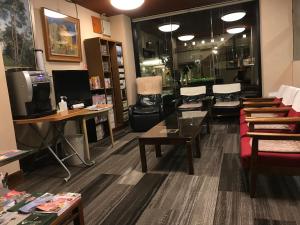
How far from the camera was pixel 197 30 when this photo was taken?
6121mm

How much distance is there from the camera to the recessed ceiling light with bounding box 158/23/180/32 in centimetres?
592

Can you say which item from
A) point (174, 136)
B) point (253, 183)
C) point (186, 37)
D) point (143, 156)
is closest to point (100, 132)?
point (143, 156)

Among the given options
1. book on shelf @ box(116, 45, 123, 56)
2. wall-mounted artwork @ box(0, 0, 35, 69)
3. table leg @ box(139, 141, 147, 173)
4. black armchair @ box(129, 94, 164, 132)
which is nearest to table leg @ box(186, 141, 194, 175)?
table leg @ box(139, 141, 147, 173)

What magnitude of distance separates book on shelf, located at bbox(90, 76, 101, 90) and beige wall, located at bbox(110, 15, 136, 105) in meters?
1.19

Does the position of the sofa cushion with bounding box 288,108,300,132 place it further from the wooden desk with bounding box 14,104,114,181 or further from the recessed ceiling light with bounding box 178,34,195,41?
the recessed ceiling light with bounding box 178,34,195,41

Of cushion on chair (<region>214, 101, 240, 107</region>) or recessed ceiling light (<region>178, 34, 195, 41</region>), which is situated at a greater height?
recessed ceiling light (<region>178, 34, 195, 41</region>)

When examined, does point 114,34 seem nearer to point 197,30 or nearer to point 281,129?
point 197,30

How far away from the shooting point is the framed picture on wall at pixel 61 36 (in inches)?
154

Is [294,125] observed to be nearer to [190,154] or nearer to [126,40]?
[190,154]

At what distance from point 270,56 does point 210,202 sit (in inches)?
A: 158

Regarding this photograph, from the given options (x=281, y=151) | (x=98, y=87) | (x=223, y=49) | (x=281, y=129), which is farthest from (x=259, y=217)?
(x=223, y=49)

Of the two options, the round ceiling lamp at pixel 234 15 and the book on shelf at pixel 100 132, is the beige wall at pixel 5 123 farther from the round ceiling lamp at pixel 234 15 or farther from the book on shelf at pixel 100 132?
the round ceiling lamp at pixel 234 15

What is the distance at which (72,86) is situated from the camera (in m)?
4.13

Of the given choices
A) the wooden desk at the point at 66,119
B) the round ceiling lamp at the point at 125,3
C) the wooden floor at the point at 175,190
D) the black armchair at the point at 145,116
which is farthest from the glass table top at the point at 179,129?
the round ceiling lamp at the point at 125,3
